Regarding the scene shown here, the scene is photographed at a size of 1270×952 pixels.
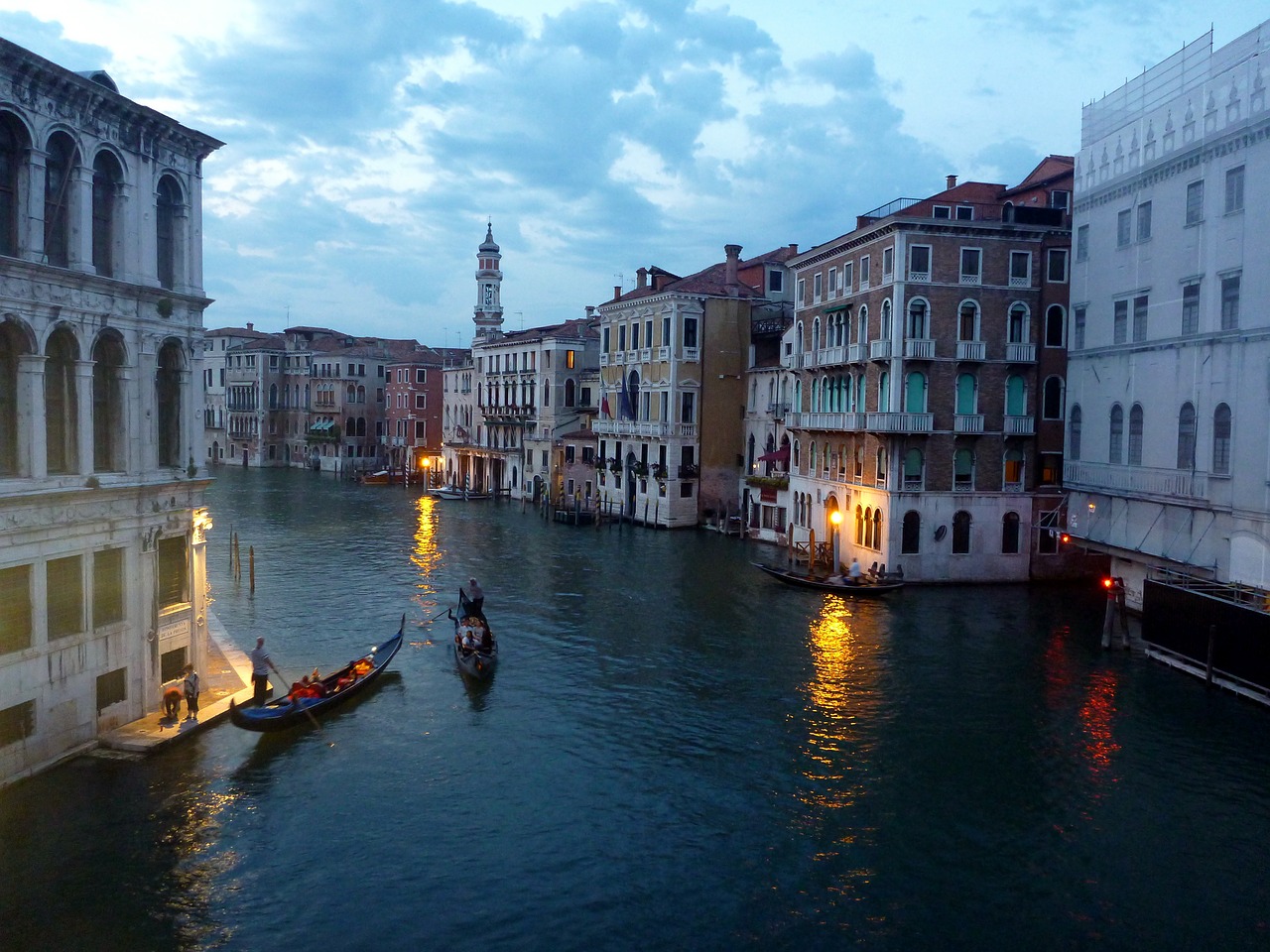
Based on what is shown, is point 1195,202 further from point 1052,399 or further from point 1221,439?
point 1052,399

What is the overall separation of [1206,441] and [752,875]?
17.4m

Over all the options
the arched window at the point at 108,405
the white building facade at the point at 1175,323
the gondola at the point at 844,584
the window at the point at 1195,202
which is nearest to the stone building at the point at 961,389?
the gondola at the point at 844,584

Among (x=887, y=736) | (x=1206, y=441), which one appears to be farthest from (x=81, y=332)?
(x=1206, y=441)

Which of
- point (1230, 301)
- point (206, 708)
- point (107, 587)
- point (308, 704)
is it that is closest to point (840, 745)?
point (308, 704)

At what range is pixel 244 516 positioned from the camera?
5150cm

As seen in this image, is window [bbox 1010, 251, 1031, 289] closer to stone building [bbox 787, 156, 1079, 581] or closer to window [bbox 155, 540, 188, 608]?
stone building [bbox 787, 156, 1079, 581]

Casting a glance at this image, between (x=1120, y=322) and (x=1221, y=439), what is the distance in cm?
599

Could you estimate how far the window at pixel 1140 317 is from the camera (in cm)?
2731

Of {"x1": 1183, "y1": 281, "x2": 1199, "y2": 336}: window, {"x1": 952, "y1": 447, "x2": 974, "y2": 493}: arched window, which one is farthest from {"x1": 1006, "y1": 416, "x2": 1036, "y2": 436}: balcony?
{"x1": 1183, "y1": 281, "x2": 1199, "y2": 336}: window

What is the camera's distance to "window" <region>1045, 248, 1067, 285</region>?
33.5 meters

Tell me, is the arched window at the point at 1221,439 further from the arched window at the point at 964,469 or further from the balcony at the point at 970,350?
the arched window at the point at 964,469

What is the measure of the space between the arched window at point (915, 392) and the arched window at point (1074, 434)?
4515 millimetres

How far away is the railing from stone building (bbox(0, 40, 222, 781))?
73.6 feet

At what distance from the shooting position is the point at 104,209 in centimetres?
1619
